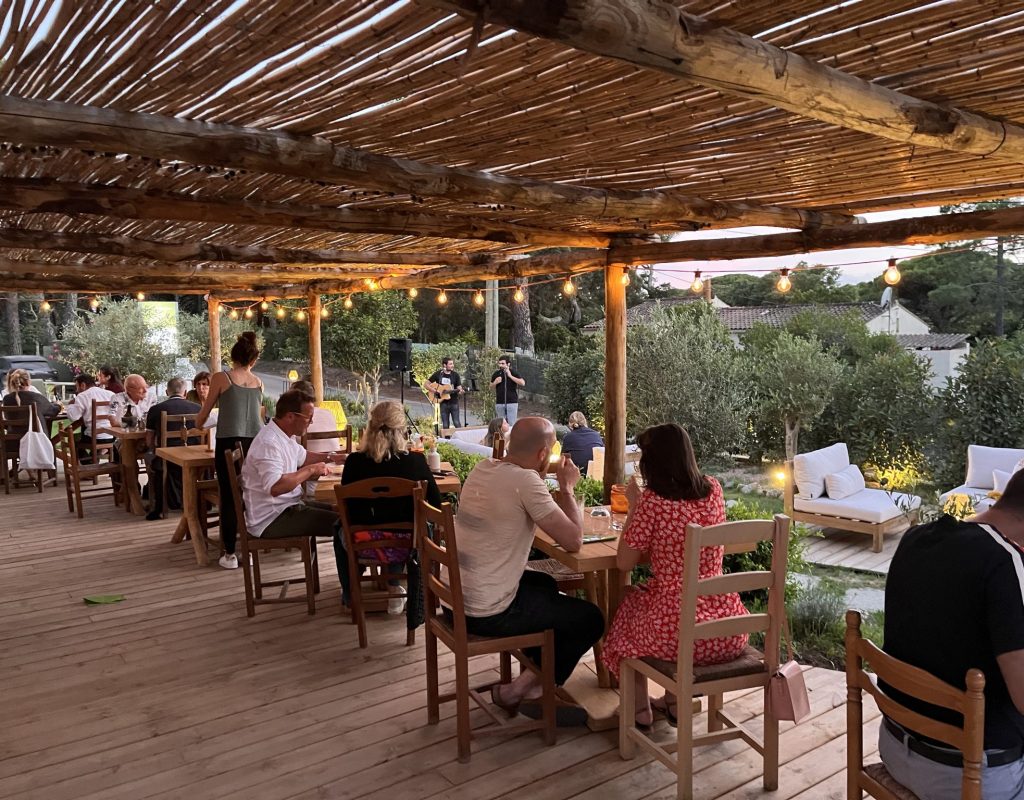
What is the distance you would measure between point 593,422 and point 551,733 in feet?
44.5

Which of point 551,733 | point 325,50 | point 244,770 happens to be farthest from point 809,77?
point 244,770

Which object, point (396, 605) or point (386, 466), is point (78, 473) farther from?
point (386, 466)

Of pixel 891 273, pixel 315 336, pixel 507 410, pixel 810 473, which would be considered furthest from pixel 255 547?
pixel 507 410

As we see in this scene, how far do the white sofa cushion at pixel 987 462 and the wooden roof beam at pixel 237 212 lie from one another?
19.0ft

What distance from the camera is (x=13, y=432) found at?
909 cm

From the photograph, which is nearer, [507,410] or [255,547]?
[255,547]

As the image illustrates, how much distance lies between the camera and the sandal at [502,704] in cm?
363

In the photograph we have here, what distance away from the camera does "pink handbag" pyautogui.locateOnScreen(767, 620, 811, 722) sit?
2.93 m

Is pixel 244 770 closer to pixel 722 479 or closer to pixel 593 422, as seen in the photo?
pixel 722 479

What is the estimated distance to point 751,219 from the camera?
5402 mm

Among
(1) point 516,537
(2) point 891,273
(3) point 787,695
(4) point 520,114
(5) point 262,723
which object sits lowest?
(5) point 262,723

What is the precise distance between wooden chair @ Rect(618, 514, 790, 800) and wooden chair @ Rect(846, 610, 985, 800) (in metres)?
0.59

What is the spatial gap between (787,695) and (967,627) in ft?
3.17

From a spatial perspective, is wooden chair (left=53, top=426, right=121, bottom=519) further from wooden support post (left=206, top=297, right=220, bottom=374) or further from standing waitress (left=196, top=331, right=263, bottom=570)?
wooden support post (left=206, top=297, right=220, bottom=374)
